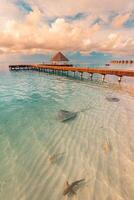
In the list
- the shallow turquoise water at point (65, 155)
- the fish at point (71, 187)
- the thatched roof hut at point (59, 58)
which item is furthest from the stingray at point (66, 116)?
the thatched roof hut at point (59, 58)

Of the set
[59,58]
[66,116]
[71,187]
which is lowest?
[71,187]

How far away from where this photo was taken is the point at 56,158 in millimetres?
6527

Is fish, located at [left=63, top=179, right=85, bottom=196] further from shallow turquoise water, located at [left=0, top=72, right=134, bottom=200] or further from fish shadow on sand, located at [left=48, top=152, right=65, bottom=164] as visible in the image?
fish shadow on sand, located at [left=48, top=152, right=65, bottom=164]

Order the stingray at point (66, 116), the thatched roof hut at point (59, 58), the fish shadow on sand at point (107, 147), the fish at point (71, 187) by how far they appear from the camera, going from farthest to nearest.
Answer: the thatched roof hut at point (59, 58) < the stingray at point (66, 116) < the fish shadow on sand at point (107, 147) < the fish at point (71, 187)

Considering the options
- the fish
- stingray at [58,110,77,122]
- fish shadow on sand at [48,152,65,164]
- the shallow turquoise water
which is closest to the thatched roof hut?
the shallow turquoise water

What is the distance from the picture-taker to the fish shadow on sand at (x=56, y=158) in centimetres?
635

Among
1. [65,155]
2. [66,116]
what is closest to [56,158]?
[65,155]

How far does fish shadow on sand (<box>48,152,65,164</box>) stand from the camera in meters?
6.35

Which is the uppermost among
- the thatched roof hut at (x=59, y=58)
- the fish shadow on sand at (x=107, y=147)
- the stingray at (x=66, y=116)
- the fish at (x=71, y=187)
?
the thatched roof hut at (x=59, y=58)

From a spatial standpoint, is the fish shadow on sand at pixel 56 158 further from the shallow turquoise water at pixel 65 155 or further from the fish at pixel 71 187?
the fish at pixel 71 187

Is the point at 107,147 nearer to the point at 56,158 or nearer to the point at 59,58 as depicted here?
the point at 56,158

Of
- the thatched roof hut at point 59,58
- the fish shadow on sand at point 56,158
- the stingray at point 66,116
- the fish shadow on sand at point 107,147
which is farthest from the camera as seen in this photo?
the thatched roof hut at point 59,58

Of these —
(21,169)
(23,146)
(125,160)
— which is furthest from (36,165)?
(125,160)

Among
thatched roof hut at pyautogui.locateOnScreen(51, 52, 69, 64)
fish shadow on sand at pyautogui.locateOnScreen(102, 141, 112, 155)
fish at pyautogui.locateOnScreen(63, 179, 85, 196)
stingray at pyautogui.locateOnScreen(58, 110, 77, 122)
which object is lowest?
fish at pyautogui.locateOnScreen(63, 179, 85, 196)
